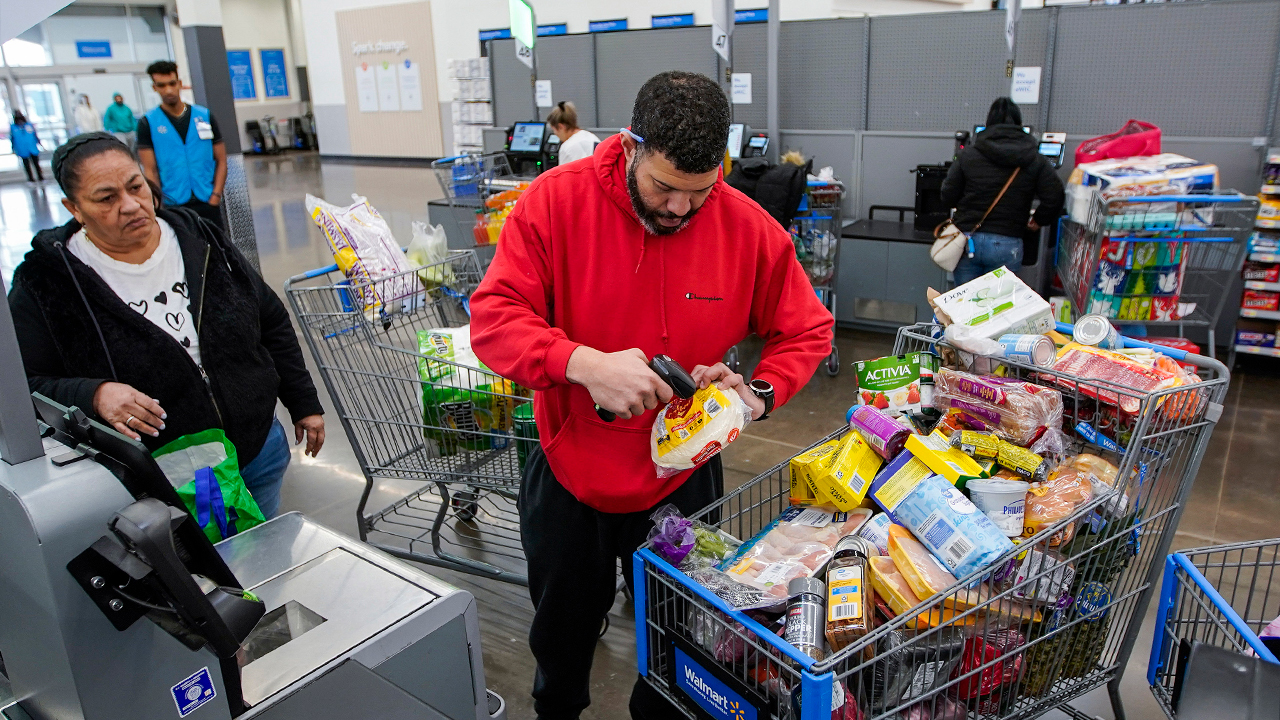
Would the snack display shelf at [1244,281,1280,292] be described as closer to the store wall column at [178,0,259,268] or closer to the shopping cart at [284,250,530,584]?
the shopping cart at [284,250,530,584]

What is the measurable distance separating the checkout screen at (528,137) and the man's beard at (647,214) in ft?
21.6

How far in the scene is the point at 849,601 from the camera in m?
1.38

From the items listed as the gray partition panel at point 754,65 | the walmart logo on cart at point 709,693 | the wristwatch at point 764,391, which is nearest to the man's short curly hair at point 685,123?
the wristwatch at point 764,391

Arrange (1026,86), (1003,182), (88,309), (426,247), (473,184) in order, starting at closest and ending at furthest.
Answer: (88,309) < (426,247) < (1003,182) < (1026,86) < (473,184)

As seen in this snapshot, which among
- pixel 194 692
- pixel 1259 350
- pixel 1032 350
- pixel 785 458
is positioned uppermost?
pixel 1032 350

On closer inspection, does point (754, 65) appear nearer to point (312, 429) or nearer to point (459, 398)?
point (459, 398)

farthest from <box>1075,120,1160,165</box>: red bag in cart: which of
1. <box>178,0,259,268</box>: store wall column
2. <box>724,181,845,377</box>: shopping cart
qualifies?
<box>178,0,259,268</box>: store wall column

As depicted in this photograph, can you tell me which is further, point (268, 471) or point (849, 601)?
point (268, 471)

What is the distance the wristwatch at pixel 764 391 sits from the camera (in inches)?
65.9

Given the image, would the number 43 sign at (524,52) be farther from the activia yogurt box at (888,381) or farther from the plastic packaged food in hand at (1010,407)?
the plastic packaged food in hand at (1010,407)

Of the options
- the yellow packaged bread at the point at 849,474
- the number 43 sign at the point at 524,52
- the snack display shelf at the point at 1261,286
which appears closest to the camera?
the yellow packaged bread at the point at 849,474

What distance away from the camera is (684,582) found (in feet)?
4.75

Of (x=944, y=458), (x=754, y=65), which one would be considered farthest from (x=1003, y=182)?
(x=944, y=458)

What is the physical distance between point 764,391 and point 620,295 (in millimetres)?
344
